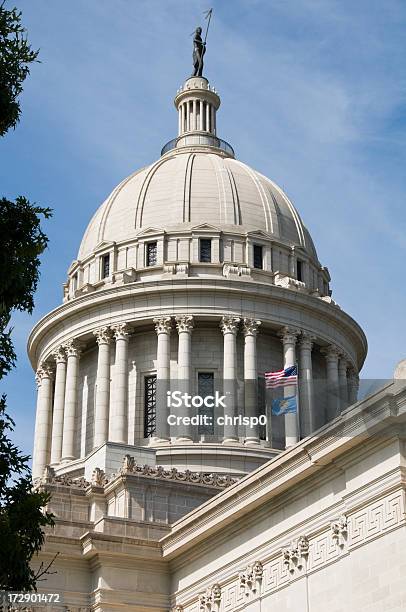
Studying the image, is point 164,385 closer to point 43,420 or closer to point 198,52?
point 43,420

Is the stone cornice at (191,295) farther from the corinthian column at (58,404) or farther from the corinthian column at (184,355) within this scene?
the corinthian column at (58,404)

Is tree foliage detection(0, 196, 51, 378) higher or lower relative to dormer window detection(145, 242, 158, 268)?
lower

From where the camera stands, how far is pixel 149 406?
59.7m

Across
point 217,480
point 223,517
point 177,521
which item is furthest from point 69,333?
point 223,517

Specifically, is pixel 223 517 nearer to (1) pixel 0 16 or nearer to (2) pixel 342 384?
(1) pixel 0 16

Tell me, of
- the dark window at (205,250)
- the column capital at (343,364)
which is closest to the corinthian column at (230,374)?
the dark window at (205,250)

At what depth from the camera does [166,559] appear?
41156 millimetres

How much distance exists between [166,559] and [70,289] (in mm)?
29745

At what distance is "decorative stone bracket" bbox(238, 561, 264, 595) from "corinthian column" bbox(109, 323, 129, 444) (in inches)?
851

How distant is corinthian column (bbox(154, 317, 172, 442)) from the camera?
2254 inches

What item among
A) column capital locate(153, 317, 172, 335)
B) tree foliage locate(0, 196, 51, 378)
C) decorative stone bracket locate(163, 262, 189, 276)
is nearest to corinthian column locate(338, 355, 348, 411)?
column capital locate(153, 317, 172, 335)

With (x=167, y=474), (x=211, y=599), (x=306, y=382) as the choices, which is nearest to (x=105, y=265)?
(x=306, y=382)

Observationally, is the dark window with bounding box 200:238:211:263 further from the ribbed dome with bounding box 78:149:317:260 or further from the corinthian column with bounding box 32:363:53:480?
the corinthian column with bounding box 32:363:53:480

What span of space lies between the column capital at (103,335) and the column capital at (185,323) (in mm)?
3783
